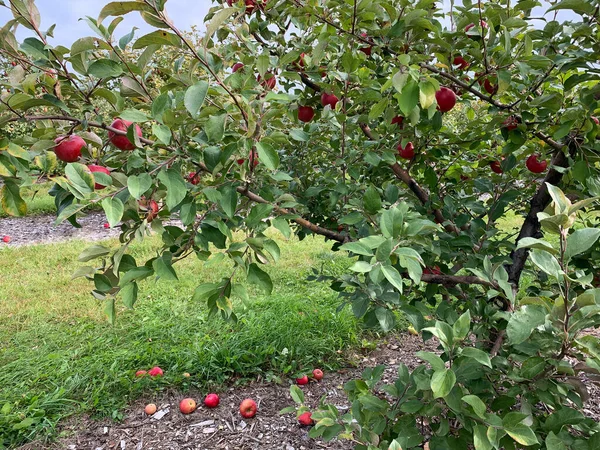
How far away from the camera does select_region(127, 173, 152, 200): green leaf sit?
0.72 meters

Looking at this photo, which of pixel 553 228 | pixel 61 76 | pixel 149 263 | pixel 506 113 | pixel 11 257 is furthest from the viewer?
pixel 11 257

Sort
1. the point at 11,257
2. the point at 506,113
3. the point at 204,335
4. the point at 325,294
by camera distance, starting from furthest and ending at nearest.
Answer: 1. the point at 11,257
2. the point at 325,294
3. the point at 204,335
4. the point at 506,113

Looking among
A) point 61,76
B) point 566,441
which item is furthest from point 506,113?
point 61,76

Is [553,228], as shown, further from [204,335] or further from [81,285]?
→ [81,285]

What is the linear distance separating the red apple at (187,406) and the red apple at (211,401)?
0.21 ft

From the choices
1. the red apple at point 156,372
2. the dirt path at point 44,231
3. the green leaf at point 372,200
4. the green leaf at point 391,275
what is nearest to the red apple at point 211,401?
the red apple at point 156,372

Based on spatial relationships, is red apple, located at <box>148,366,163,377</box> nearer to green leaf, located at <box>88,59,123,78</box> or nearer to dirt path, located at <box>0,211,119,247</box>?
green leaf, located at <box>88,59,123,78</box>

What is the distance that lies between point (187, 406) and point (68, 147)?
1606mm

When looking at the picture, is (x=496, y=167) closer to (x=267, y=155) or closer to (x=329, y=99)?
(x=329, y=99)

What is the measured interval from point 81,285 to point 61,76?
349cm

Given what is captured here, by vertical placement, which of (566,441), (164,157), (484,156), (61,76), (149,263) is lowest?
(566,441)

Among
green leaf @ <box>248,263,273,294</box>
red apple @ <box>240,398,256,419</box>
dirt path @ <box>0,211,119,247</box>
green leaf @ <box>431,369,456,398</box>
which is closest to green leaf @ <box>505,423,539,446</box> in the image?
green leaf @ <box>431,369,456,398</box>

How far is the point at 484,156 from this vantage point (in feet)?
6.23

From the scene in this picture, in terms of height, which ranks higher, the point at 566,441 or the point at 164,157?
the point at 164,157
